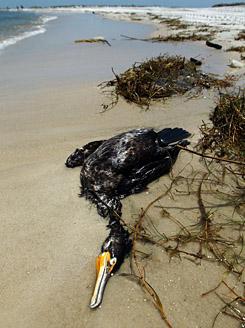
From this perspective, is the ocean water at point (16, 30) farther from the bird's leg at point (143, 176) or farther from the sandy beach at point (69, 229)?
the bird's leg at point (143, 176)

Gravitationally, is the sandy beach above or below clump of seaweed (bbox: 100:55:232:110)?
below

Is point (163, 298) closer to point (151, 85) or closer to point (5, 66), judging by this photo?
point (151, 85)

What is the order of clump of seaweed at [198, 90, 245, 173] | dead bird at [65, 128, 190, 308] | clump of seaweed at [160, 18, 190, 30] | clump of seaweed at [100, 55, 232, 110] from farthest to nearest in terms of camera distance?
clump of seaweed at [160, 18, 190, 30] < clump of seaweed at [100, 55, 232, 110] < clump of seaweed at [198, 90, 245, 173] < dead bird at [65, 128, 190, 308]

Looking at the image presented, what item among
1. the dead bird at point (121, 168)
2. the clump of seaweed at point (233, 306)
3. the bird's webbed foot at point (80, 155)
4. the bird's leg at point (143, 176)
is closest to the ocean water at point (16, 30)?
the bird's webbed foot at point (80, 155)

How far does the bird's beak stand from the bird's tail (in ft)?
5.19

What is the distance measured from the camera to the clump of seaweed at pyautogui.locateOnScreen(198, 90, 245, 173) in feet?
12.4

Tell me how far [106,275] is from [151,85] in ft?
14.1

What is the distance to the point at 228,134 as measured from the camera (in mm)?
4027

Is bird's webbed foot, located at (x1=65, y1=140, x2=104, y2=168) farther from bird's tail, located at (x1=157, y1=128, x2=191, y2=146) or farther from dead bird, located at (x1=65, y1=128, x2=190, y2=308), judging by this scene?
bird's tail, located at (x1=157, y1=128, x2=191, y2=146)

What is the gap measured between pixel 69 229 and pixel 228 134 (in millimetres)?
2404

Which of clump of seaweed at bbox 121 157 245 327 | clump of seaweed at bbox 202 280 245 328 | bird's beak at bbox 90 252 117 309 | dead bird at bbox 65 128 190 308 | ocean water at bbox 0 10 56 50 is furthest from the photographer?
ocean water at bbox 0 10 56 50

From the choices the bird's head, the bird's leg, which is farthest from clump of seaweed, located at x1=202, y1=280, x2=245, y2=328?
the bird's head

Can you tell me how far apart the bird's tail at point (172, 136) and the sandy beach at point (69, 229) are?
22 cm

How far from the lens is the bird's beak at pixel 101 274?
6.99 feet
